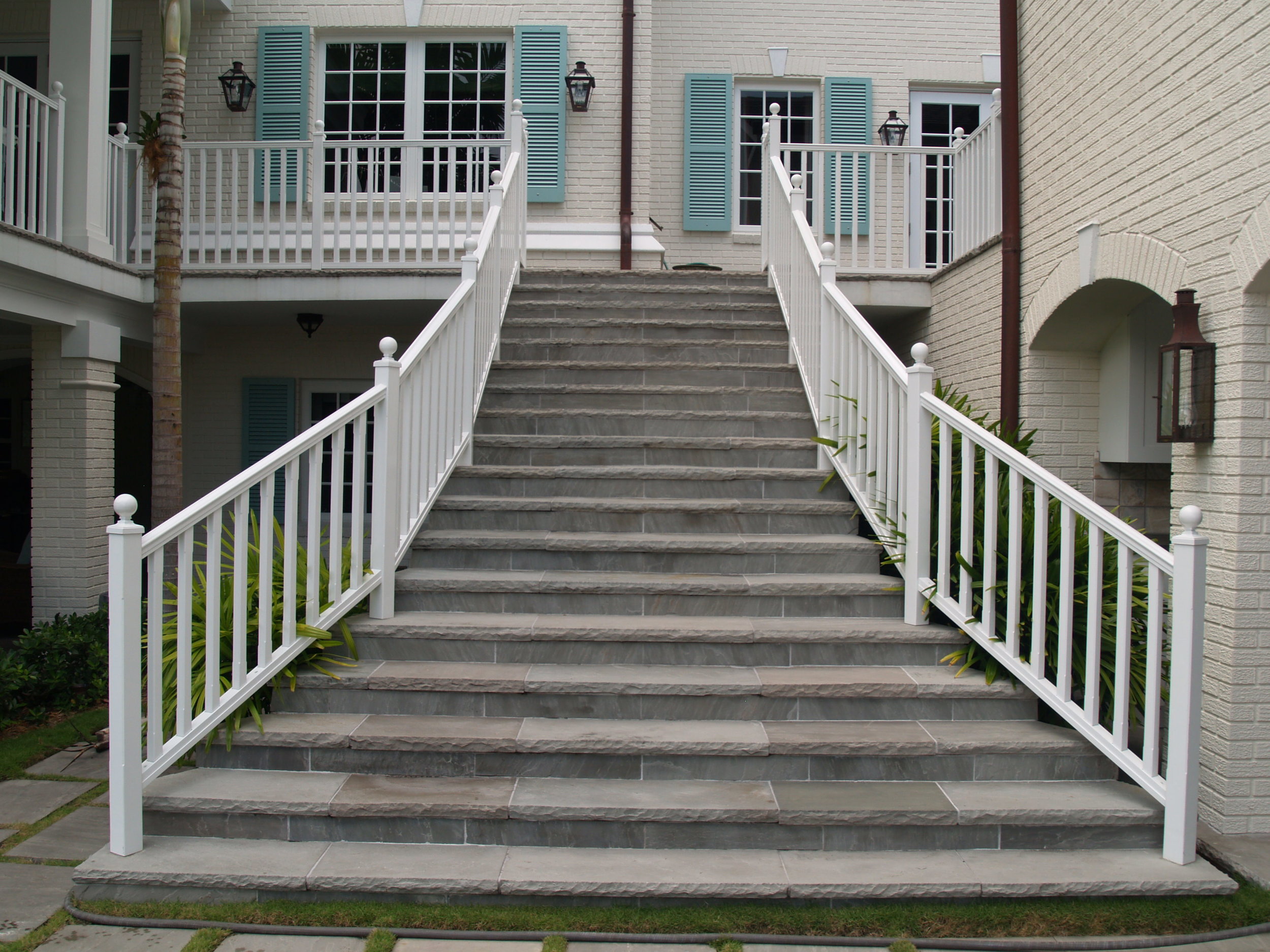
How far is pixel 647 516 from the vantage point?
14.8 feet

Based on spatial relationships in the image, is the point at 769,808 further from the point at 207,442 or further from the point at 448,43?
the point at 448,43

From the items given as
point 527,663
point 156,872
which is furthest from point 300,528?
point 156,872

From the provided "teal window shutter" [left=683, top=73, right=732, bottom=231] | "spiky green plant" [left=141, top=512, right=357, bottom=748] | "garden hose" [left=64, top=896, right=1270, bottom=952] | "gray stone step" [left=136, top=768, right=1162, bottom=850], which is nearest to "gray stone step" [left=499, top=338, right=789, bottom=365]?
"spiky green plant" [left=141, top=512, right=357, bottom=748]

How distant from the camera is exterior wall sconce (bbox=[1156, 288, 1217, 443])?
3.33 meters

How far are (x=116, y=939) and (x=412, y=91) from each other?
758 centimetres

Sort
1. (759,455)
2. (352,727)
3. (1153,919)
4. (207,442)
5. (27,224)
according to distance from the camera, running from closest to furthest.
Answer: (1153,919)
(352,727)
(759,455)
(27,224)
(207,442)

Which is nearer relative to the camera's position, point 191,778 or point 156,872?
point 156,872

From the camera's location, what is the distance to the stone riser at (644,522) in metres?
4.50

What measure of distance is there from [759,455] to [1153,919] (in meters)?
2.89

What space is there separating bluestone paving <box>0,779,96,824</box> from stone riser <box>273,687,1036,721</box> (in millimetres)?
976

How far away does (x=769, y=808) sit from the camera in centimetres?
279

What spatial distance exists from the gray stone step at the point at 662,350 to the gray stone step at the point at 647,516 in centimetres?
159

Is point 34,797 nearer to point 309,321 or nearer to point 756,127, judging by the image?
point 309,321

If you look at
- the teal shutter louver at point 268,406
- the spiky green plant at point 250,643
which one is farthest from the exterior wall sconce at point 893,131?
the spiky green plant at point 250,643
